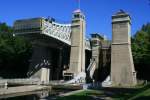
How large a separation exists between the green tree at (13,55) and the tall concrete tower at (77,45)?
21378 mm

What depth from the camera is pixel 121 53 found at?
180 feet

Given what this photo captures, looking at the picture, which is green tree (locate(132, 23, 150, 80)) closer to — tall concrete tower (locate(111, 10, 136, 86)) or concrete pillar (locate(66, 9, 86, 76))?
tall concrete tower (locate(111, 10, 136, 86))

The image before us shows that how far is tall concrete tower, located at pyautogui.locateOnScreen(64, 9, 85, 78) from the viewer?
5780 centimetres

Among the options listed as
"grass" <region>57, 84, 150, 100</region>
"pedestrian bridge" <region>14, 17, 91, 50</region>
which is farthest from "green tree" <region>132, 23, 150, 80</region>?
"grass" <region>57, 84, 150, 100</region>

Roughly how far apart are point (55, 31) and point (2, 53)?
2517 centimetres

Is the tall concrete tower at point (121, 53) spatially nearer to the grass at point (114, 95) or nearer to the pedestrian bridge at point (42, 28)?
the grass at point (114, 95)

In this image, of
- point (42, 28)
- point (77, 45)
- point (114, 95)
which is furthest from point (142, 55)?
point (114, 95)

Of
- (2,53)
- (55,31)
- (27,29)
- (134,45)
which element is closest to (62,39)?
(55,31)

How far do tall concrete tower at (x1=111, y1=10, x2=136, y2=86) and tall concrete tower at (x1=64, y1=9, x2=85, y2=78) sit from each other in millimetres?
7392

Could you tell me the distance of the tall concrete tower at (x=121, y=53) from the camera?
173 ft

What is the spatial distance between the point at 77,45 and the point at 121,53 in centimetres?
995

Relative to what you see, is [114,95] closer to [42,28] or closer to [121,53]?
[121,53]

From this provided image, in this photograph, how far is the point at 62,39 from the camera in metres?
59.0

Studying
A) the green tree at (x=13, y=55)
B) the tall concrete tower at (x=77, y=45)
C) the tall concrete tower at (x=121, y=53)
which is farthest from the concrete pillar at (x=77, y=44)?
the green tree at (x=13, y=55)
